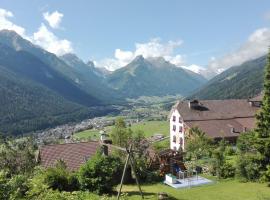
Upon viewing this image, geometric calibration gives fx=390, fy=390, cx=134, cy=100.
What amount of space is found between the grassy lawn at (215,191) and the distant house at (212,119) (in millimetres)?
29343

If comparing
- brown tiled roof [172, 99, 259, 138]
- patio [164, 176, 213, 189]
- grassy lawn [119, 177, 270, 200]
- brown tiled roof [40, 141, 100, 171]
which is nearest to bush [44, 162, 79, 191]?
grassy lawn [119, 177, 270, 200]

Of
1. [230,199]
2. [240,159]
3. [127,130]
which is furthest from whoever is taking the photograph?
[127,130]

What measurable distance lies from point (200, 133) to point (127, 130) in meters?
18.2

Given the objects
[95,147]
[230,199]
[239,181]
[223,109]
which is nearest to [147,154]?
[95,147]

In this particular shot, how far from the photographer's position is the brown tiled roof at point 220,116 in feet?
249

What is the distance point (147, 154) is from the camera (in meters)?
54.9

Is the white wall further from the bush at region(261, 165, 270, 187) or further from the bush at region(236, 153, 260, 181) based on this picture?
the bush at region(261, 165, 270, 187)

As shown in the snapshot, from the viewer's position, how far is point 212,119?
3157 inches

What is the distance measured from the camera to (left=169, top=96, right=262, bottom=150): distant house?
2992 inches

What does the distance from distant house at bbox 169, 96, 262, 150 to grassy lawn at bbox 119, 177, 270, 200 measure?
29.3 m

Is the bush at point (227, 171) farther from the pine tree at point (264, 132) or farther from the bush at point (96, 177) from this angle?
the bush at point (96, 177)

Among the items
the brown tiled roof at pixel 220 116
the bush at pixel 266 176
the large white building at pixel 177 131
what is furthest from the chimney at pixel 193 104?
the bush at pixel 266 176

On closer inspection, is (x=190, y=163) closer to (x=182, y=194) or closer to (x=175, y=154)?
(x=175, y=154)

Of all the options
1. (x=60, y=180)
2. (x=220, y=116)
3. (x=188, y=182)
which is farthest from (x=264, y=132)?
(x=220, y=116)
